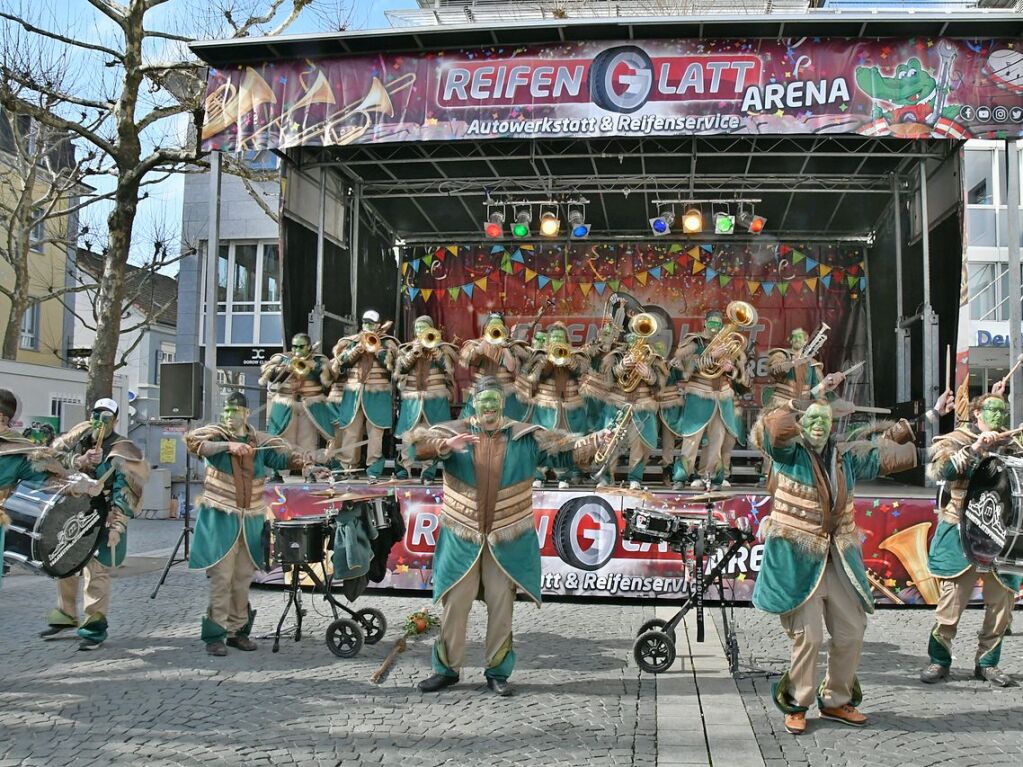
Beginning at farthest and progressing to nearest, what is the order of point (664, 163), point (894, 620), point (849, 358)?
point (849, 358)
point (664, 163)
point (894, 620)

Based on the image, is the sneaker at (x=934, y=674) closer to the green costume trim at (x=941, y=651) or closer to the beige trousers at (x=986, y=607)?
the green costume trim at (x=941, y=651)

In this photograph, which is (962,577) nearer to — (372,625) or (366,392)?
(372,625)

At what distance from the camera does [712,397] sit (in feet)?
30.7

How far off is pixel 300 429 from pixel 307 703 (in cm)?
536

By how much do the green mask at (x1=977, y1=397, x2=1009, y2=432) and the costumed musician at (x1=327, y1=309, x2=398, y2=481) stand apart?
609cm

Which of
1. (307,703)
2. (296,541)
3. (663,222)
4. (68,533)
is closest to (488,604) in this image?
(307,703)

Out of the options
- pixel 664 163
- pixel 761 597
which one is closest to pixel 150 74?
pixel 664 163

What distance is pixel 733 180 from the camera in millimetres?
11656

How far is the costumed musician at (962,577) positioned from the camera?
5.38m

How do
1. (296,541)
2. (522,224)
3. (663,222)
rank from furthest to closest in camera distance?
(522,224) < (663,222) < (296,541)

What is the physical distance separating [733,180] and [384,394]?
5.38 meters

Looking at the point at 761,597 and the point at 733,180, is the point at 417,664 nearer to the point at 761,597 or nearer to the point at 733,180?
the point at 761,597

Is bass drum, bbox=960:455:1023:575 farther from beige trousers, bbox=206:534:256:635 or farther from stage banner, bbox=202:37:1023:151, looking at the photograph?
beige trousers, bbox=206:534:256:635

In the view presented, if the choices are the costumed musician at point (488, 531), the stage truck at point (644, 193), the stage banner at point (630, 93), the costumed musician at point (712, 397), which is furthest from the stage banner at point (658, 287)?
the costumed musician at point (488, 531)
